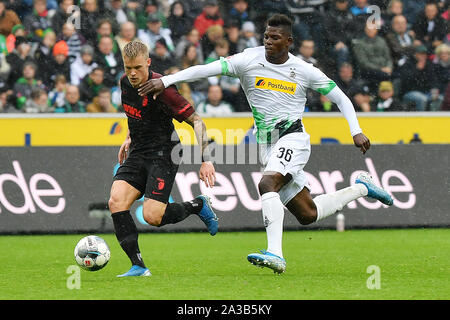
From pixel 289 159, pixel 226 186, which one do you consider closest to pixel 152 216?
pixel 289 159

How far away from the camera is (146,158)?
327 inches

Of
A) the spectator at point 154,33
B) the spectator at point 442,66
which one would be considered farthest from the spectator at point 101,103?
the spectator at point 442,66

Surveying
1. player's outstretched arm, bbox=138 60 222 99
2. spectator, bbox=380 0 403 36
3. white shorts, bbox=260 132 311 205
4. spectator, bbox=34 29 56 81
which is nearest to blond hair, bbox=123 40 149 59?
→ player's outstretched arm, bbox=138 60 222 99

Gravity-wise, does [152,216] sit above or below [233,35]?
below

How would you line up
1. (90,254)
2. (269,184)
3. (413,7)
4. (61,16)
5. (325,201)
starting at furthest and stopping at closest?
(413,7) < (61,16) < (325,201) < (269,184) < (90,254)

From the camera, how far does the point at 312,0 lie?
1578 centimetres

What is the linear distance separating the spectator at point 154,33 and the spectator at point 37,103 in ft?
6.23

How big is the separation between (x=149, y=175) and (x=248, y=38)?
24.9 feet

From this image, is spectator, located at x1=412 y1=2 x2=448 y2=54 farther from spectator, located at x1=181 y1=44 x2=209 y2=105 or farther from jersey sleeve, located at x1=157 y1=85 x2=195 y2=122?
jersey sleeve, located at x1=157 y1=85 x2=195 y2=122

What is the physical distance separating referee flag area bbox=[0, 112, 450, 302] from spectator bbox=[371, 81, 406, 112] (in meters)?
0.21

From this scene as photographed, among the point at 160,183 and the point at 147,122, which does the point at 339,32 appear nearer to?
the point at 147,122

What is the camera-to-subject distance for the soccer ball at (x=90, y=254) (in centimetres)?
795

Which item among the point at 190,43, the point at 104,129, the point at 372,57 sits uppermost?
the point at 190,43
